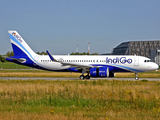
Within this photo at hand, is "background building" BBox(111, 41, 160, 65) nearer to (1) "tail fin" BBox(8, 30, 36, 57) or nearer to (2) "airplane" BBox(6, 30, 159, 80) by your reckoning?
(2) "airplane" BBox(6, 30, 159, 80)

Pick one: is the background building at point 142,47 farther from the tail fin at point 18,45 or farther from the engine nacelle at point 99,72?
the engine nacelle at point 99,72

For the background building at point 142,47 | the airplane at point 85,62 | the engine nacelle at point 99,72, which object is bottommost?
the engine nacelle at point 99,72

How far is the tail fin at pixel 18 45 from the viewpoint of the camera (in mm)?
40875

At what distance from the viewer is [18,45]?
4112cm

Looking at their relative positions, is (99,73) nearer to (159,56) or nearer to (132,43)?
(159,56)

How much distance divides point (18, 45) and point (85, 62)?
39.8ft

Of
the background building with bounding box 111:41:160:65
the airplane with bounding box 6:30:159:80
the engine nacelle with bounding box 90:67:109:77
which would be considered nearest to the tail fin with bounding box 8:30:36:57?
the airplane with bounding box 6:30:159:80

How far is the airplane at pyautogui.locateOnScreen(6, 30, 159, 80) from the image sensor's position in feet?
119

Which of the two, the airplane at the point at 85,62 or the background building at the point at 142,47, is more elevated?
the background building at the point at 142,47

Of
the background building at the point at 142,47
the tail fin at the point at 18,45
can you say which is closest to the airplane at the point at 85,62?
the tail fin at the point at 18,45

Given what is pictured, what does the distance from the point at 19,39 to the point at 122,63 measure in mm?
18060

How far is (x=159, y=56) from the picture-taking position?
357 ft

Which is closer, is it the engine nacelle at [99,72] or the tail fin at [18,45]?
the engine nacelle at [99,72]

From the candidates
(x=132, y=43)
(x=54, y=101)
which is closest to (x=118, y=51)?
(x=132, y=43)
